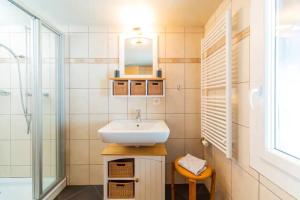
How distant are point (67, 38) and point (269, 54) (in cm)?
213

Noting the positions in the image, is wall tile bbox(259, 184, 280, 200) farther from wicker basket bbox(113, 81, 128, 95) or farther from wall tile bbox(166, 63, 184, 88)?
wicker basket bbox(113, 81, 128, 95)

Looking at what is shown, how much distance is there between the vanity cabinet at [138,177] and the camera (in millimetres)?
1670

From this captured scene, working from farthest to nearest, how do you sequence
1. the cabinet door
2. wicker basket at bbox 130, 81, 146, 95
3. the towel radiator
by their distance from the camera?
wicker basket at bbox 130, 81, 146, 95, the cabinet door, the towel radiator

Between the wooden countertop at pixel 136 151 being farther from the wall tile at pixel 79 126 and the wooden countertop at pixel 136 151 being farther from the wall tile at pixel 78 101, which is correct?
the wall tile at pixel 78 101

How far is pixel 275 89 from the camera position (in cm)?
99

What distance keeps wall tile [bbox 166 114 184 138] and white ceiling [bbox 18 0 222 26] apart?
1128 mm

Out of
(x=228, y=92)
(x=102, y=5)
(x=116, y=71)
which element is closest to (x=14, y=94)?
(x=116, y=71)

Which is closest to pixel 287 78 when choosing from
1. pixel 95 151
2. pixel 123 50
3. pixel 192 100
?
pixel 192 100

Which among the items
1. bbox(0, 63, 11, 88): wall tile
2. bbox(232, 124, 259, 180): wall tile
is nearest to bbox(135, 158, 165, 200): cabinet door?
bbox(232, 124, 259, 180): wall tile

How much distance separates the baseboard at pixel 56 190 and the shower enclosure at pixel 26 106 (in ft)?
0.10

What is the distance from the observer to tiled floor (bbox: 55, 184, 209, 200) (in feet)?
6.46

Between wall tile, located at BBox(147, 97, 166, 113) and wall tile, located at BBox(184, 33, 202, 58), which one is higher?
wall tile, located at BBox(184, 33, 202, 58)

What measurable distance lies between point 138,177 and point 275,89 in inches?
52.0

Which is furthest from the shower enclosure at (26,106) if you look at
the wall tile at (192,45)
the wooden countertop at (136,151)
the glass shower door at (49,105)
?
the wall tile at (192,45)
